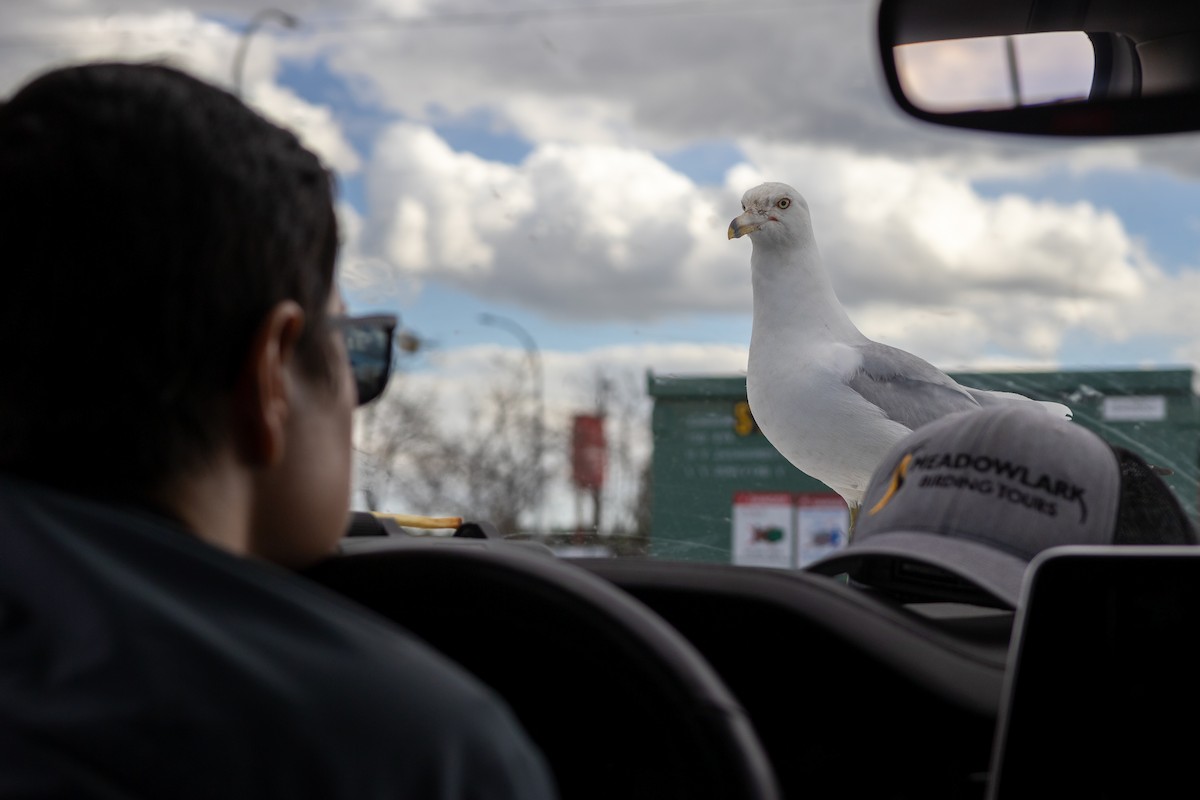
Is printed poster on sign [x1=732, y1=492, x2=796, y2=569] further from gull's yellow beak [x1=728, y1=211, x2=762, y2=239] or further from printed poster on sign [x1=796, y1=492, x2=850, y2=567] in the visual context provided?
gull's yellow beak [x1=728, y1=211, x2=762, y2=239]

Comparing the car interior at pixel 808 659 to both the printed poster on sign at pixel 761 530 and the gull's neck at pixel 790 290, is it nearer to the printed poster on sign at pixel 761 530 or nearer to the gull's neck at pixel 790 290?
the printed poster on sign at pixel 761 530

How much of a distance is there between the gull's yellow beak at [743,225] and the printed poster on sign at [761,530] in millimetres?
635

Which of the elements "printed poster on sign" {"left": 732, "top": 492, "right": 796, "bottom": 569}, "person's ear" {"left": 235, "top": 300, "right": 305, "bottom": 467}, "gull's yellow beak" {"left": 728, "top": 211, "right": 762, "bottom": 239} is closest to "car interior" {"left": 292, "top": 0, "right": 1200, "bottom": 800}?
"person's ear" {"left": 235, "top": 300, "right": 305, "bottom": 467}

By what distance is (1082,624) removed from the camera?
137 centimetres

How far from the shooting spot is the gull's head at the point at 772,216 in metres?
2.94

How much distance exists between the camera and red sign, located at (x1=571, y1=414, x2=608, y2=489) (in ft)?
8.07

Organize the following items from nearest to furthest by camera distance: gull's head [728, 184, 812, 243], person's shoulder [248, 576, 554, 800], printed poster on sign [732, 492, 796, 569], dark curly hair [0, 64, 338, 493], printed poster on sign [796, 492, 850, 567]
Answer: person's shoulder [248, 576, 554, 800] < dark curly hair [0, 64, 338, 493] < printed poster on sign [732, 492, 796, 569] < printed poster on sign [796, 492, 850, 567] < gull's head [728, 184, 812, 243]

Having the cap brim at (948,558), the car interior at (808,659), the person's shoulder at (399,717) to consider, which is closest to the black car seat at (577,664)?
the car interior at (808,659)

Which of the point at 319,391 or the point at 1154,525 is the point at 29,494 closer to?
the point at 319,391

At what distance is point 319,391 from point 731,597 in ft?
1.77

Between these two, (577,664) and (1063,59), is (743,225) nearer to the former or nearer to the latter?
(1063,59)

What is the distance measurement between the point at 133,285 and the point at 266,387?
0.39 feet

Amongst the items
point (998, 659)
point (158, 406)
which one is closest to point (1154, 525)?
point (998, 659)

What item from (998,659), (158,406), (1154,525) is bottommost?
(998,659)
